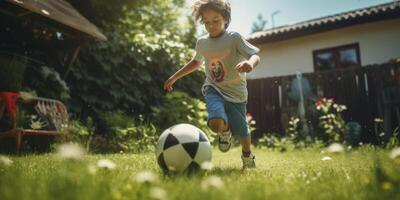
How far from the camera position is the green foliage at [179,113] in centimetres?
848

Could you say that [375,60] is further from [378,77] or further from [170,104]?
[170,104]

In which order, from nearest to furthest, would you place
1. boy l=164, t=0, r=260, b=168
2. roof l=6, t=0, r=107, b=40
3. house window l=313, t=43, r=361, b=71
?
boy l=164, t=0, r=260, b=168, roof l=6, t=0, r=107, b=40, house window l=313, t=43, r=361, b=71

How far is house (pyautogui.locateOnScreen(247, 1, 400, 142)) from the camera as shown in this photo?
29.2 feet

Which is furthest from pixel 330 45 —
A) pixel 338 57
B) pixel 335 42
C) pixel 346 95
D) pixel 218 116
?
pixel 218 116

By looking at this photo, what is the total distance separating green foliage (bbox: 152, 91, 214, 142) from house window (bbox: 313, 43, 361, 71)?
21.9 ft

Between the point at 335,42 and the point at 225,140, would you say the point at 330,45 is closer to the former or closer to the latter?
the point at 335,42

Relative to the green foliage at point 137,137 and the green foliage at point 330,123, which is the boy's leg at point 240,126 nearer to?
the green foliage at point 137,137

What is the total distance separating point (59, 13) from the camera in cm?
695

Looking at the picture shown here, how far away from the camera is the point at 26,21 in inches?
295

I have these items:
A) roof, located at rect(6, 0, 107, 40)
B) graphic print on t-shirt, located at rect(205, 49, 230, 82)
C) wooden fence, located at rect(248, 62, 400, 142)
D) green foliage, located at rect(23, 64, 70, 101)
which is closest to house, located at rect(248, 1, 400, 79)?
wooden fence, located at rect(248, 62, 400, 142)

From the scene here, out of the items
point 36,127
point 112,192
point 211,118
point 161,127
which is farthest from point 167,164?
point 161,127

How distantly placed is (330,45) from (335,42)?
190 mm

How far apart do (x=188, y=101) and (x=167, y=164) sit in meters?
5.67

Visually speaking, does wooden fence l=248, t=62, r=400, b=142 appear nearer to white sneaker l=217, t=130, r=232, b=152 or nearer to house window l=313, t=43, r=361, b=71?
house window l=313, t=43, r=361, b=71
